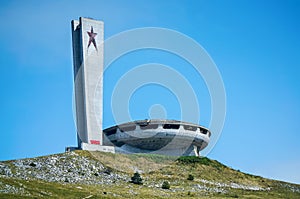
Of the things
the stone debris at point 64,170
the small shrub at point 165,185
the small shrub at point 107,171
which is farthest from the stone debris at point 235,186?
the small shrub at point 107,171

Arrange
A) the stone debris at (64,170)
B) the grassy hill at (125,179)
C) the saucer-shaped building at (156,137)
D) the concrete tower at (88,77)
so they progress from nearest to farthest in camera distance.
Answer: the grassy hill at (125,179), the stone debris at (64,170), the concrete tower at (88,77), the saucer-shaped building at (156,137)

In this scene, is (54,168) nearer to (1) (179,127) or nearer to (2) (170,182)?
(2) (170,182)

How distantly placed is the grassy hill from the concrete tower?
6.44 m

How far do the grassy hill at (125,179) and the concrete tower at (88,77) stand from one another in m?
6.44

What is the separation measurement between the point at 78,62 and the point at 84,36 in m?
3.71

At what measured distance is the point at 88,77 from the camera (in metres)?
87.4

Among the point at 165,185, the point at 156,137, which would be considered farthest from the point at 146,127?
the point at 165,185

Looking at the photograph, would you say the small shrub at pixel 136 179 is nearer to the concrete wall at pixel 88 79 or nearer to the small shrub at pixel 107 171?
the small shrub at pixel 107 171

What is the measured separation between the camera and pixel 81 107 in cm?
8738

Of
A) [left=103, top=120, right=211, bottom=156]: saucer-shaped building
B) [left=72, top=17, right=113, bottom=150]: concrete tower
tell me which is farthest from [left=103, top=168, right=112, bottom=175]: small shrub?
[left=103, top=120, right=211, bottom=156]: saucer-shaped building

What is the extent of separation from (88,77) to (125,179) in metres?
21.2

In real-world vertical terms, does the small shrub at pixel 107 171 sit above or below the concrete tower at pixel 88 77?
below

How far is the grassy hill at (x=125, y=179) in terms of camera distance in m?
56.4

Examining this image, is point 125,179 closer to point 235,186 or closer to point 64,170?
point 64,170
